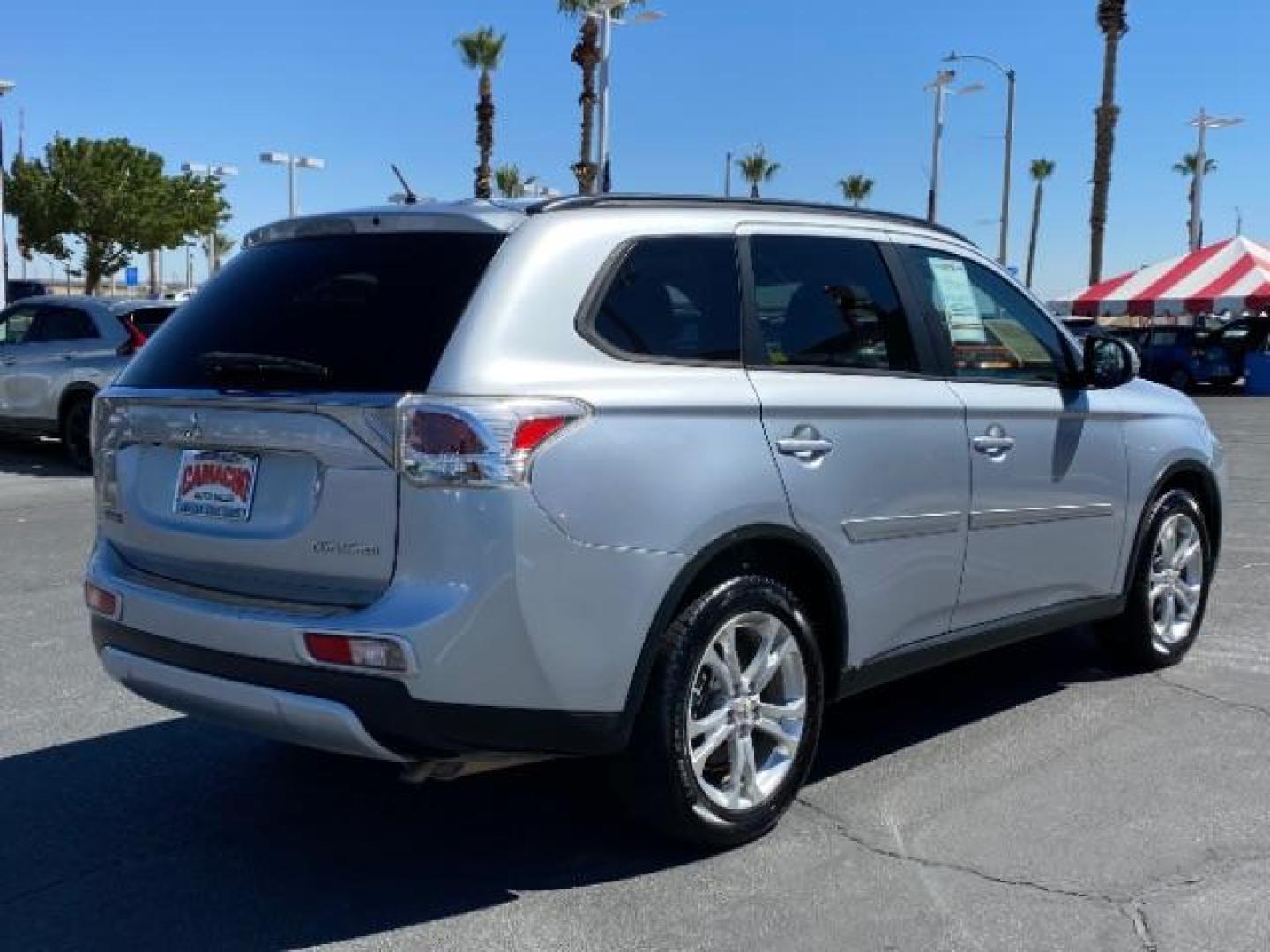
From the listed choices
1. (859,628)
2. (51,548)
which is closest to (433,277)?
(859,628)

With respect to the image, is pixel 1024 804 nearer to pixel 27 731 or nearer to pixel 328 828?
pixel 328 828

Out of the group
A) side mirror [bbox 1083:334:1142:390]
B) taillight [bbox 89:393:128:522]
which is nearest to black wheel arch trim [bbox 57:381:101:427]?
taillight [bbox 89:393:128:522]

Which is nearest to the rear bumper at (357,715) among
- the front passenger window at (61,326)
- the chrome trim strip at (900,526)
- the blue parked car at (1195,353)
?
the chrome trim strip at (900,526)

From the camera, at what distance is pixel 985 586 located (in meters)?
4.52

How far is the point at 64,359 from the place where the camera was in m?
12.5

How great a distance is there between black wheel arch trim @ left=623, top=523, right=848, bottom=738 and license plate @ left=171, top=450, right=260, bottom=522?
1.09 metres

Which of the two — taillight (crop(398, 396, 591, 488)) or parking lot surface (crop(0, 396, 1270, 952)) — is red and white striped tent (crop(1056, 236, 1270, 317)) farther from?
taillight (crop(398, 396, 591, 488))

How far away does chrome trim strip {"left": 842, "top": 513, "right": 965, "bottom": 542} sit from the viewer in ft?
12.8

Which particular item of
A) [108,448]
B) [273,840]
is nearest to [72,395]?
[108,448]

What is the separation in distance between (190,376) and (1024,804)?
283 centimetres

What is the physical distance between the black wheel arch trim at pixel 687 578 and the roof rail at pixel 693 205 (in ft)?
3.24

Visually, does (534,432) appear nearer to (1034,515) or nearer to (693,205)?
(693,205)

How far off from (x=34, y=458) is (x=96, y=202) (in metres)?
40.4

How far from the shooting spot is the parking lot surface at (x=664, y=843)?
3.27m
